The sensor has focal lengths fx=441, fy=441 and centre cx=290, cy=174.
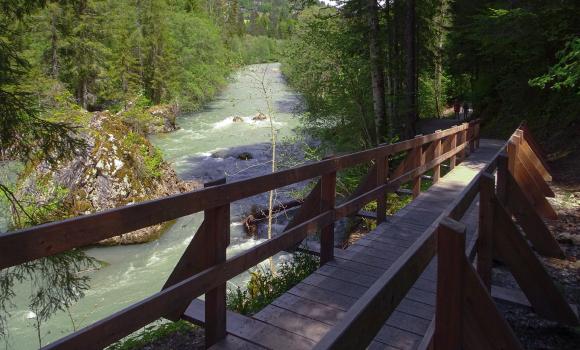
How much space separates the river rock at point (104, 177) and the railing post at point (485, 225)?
11.1 m

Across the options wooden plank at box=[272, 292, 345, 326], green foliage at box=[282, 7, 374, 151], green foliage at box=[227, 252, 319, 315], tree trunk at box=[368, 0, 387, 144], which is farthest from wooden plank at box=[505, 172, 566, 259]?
green foliage at box=[282, 7, 374, 151]

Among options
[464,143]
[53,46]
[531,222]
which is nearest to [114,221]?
[531,222]

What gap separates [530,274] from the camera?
146 inches

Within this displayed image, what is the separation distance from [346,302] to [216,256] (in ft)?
5.00

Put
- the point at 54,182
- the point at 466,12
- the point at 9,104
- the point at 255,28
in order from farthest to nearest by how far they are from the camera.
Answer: the point at 255,28 → the point at 466,12 → the point at 54,182 → the point at 9,104

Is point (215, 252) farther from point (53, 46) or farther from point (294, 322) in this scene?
point (53, 46)

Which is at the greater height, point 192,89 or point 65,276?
point 192,89

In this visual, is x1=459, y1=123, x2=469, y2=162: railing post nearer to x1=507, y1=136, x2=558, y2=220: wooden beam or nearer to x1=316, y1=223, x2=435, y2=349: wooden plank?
x1=507, y1=136, x2=558, y2=220: wooden beam

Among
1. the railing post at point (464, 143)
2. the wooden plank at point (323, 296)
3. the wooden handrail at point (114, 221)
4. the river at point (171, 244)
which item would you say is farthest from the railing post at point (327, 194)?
the railing post at point (464, 143)

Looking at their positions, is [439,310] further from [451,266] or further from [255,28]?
[255,28]

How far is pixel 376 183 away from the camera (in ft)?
20.4

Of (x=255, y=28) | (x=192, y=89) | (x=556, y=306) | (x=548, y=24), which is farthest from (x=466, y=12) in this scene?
(x=255, y=28)

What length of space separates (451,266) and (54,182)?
559 inches

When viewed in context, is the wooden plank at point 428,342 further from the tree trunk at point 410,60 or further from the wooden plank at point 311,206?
the tree trunk at point 410,60
